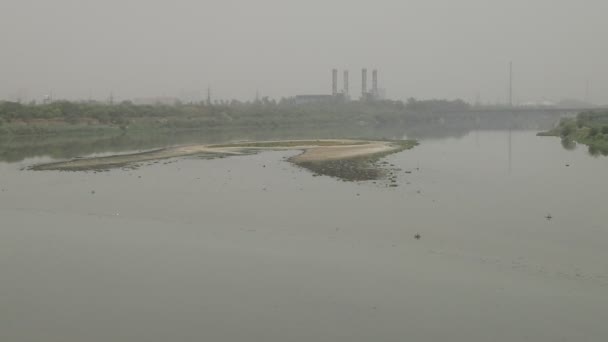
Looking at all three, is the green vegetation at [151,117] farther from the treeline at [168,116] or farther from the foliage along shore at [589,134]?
the foliage along shore at [589,134]

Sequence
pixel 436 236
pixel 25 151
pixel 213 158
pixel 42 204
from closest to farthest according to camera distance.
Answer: pixel 436 236, pixel 42 204, pixel 213 158, pixel 25 151

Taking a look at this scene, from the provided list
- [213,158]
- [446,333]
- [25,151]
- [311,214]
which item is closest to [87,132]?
[25,151]

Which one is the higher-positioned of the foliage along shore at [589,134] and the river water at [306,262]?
the foliage along shore at [589,134]

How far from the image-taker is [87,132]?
6278cm

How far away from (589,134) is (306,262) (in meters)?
42.0

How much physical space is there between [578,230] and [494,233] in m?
2.08

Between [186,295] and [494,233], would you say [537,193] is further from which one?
[186,295]

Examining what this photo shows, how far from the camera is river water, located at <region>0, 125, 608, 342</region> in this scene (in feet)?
28.8

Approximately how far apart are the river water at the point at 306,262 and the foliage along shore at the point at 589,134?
63.7 feet

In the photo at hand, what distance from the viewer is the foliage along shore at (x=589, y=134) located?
39.3m

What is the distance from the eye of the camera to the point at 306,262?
12.0 meters

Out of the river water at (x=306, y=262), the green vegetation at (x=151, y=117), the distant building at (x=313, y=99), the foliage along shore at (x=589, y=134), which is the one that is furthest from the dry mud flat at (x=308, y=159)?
the distant building at (x=313, y=99)

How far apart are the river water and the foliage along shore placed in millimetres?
19429

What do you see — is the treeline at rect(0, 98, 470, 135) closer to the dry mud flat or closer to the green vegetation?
the green vegetation
